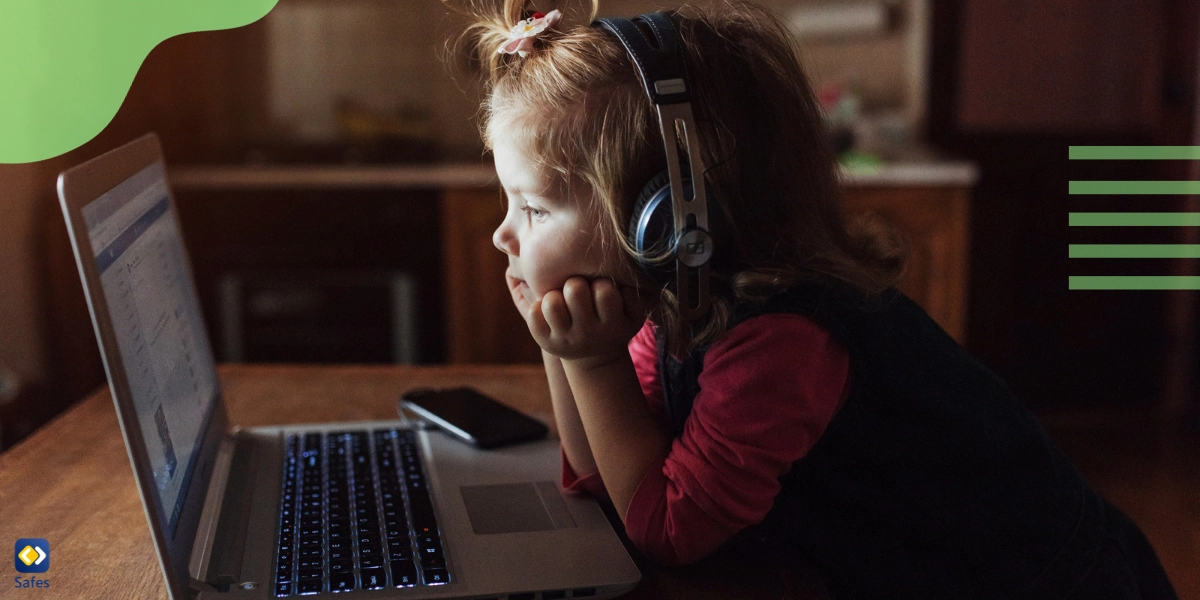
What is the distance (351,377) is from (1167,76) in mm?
2383

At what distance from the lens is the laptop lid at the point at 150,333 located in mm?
579

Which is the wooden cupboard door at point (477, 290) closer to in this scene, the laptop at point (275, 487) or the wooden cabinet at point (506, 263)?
the wooden cabinet at point (506, 263)

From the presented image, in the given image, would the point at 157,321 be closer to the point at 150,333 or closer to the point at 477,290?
the point at 150,333

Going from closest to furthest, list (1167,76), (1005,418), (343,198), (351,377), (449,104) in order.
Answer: (1005,418) → (351,377) → (343,198) → (1167,76) → (449,104)

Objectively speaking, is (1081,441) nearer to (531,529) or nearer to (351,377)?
(351,377)

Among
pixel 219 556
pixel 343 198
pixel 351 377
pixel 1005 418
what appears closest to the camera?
pixel 219 556

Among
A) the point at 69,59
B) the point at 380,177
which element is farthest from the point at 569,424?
the point at 380,177

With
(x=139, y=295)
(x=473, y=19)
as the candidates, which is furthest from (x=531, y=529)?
(x=473, y=19)

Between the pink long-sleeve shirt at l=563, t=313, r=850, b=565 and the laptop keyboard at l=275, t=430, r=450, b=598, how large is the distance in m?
0.15

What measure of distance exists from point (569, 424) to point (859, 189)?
1.74 meters

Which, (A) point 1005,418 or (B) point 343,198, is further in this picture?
(B) point 343,198

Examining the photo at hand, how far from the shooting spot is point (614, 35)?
739 mm

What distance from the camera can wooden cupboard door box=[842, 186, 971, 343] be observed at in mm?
2439

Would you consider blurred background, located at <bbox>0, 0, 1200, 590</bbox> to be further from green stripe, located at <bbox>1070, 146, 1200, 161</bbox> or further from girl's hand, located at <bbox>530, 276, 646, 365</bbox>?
girl's hand, located at <bbox>530, 276, 646, 365</bbox>
